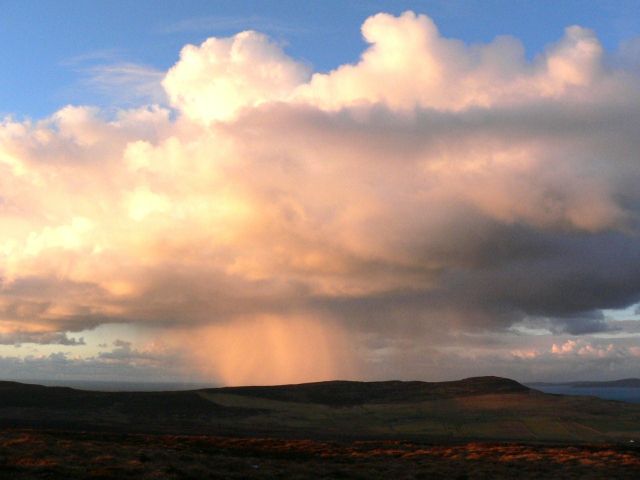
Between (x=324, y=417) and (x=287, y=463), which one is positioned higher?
(x=287, y=463)

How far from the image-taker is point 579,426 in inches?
5709

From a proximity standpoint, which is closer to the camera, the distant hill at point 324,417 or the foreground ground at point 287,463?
the foreground ground at point 287,463

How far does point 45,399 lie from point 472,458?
15559cm

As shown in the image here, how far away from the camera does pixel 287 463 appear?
163ft

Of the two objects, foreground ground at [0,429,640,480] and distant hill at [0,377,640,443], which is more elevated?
foreground ground at [0,429,640,480]

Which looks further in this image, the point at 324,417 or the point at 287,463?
the point at 324,417

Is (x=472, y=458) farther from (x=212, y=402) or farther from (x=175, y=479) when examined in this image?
(x=212, y=402)

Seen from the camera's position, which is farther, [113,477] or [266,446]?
[266,446]

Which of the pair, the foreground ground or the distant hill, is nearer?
the foreground ground

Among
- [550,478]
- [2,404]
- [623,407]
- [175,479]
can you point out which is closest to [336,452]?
[550,478]

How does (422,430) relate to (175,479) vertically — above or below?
below

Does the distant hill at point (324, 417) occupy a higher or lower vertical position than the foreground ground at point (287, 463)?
lower

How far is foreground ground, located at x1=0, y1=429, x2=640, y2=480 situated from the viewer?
35.6 meters

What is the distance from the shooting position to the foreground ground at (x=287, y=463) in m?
35.6
